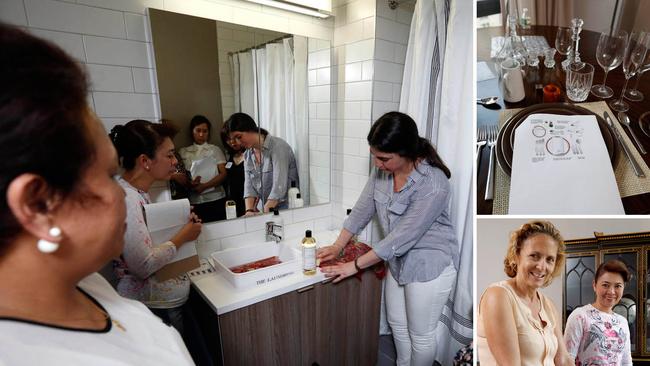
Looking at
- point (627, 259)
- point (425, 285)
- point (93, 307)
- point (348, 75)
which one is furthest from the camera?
point (348, 75)

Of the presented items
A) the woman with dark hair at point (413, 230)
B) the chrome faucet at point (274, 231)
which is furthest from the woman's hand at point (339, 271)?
the chrome faucet at point (274, 231)

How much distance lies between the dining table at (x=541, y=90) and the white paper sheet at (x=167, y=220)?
0.97 m

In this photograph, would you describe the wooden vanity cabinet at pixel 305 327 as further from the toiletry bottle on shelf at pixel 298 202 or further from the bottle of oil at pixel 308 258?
the toiletry bottle on shelf at pixel 298 202

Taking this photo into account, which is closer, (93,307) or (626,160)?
(93,307)

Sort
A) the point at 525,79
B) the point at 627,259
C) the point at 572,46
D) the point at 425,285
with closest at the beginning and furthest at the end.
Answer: the point at 627,259
the point at 525,79
the point at 572,46
the point at 425,285

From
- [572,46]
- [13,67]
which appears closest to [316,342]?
[13,67]

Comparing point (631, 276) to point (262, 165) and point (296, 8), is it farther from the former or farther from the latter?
point (296, 8)

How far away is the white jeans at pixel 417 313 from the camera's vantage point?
134 cm

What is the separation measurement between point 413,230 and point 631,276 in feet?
2.19

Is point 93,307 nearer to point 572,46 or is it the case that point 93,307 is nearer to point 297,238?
point 297,238

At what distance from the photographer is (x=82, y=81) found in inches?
16.4


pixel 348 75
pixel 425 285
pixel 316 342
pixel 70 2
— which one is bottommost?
pixel 316 342

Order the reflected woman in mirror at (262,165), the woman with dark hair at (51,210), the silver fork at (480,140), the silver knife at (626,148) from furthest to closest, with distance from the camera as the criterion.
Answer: the reflected woman in mirror at (262,165) → the silver fork at (480,140) → the silver knife at (626,148) → the woman with dark hair at (51,210)

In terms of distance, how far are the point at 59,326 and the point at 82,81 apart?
32cm
